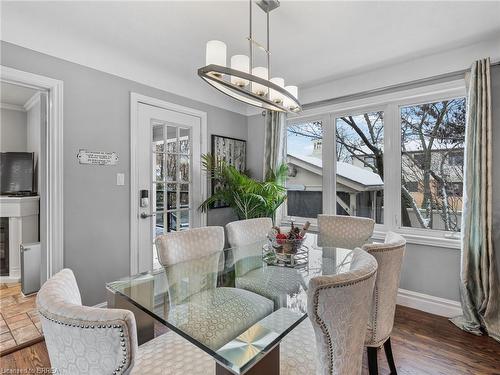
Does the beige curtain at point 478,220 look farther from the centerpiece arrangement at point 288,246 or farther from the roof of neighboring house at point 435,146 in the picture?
the centerpiece arrangement at point 288,246

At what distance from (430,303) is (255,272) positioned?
1940 mm

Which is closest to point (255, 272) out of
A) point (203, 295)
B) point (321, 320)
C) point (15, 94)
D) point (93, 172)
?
point (203, 295)

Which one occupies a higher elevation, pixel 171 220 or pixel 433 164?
pixel 433 164

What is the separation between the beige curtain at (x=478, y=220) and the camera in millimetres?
2143

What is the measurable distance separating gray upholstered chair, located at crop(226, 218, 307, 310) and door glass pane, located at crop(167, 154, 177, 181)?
3.59 feet

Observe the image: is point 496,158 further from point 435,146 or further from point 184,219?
point 184,219

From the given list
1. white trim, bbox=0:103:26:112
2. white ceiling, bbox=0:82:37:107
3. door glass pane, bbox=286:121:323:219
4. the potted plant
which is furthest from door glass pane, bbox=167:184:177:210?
white trim, bbox=0:103:26:112

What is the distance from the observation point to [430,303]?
8.33 ft

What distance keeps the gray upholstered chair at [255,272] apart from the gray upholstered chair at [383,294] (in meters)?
0.38

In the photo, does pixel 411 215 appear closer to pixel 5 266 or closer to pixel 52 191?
pixel 52 191

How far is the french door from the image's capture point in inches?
108

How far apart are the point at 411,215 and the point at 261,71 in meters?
2.17

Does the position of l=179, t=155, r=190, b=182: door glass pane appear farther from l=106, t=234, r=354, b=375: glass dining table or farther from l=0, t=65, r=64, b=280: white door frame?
l=106, t=234, r=354, b=375: glass dining table

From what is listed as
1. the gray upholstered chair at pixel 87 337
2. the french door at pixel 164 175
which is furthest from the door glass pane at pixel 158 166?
the gray upholstered chair at pixel 87 337
